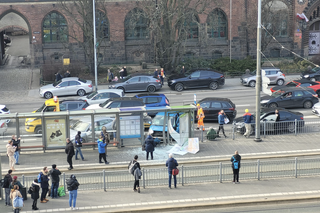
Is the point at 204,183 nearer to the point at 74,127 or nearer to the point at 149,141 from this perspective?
the point at 149,141

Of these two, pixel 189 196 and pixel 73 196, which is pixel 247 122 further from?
pixel 73 196

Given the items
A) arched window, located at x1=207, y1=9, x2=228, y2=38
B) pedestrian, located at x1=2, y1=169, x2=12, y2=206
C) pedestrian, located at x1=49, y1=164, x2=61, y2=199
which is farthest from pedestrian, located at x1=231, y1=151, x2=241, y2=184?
arched window, located at x1=207, y1=9, x2=228, y2=38

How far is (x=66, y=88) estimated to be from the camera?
34938 millimetres

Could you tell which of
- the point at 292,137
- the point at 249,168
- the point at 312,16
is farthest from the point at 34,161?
the point at 312,16

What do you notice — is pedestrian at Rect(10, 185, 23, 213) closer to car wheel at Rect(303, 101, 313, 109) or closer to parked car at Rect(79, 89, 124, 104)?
parked car at Rect(79, 89, 124, 104)

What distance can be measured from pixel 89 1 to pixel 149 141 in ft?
80.0

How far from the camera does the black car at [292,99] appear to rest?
28.9 metres

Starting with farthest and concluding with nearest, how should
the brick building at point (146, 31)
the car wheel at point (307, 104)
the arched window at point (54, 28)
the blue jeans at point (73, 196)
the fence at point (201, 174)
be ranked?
the arched window at point (54, 28), the brick building at point (146, 31), the car wheel at point (307, 104), the fence at point (201, 174), the blue jeans at point (73, 196)

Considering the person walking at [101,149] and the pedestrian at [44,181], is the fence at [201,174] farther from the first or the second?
the person walking at [101,149]

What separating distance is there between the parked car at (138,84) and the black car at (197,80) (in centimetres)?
145

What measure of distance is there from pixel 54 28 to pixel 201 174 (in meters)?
33.6

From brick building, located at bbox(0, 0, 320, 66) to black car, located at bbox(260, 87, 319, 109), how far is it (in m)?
17.9

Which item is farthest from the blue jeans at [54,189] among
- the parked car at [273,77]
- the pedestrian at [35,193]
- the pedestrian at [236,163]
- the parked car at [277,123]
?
the parked car at [273,77]

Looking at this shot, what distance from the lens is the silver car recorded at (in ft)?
114
